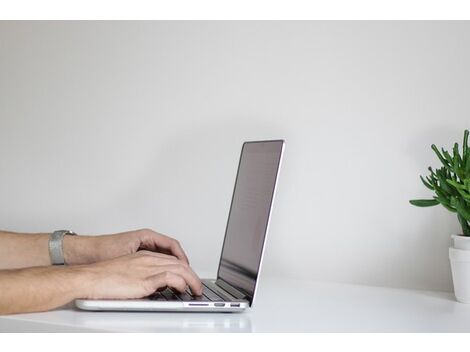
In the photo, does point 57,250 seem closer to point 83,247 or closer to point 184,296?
point 83,247

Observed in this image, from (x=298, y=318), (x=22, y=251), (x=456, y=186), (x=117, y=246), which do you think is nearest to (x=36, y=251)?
(x=22, y=251)

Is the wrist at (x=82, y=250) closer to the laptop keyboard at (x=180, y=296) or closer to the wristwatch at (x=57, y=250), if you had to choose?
the wristwatch at (x=57, y=250)

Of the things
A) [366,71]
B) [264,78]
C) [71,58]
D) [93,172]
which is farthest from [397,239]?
[71,58]

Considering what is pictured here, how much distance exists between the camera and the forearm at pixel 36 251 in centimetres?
148

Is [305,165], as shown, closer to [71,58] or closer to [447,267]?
[447,267]

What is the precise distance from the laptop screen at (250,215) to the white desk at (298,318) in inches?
2.7

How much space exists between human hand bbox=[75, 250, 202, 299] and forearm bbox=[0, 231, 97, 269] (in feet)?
0.97

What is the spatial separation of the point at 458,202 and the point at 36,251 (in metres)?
0.84

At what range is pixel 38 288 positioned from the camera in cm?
112

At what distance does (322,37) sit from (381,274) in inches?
21.0

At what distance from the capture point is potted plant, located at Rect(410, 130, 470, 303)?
129 centimetres

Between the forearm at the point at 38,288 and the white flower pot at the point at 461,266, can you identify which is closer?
the forearm at the point at 38,288

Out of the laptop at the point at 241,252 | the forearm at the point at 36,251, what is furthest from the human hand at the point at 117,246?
the laptop at the point at 241,252

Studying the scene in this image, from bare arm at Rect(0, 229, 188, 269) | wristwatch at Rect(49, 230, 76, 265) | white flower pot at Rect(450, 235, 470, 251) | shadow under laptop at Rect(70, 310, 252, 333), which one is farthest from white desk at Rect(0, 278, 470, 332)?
wristwatch at Rect(49, 230, 76, 265)
